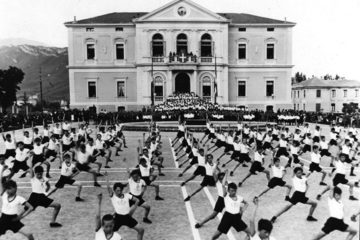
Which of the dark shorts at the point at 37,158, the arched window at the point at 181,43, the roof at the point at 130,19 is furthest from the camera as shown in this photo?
the roof at the point at 130,19

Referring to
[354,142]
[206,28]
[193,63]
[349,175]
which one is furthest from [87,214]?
[206,28]

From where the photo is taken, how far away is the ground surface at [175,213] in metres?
9.46

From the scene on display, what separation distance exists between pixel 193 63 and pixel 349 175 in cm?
3797

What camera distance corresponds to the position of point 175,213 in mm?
11219

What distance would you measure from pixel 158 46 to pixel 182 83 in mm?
5689

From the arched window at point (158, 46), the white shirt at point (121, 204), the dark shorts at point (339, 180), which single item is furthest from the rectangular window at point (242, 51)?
the white shirt at point (121, 204)

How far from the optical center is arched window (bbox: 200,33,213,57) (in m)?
55.3

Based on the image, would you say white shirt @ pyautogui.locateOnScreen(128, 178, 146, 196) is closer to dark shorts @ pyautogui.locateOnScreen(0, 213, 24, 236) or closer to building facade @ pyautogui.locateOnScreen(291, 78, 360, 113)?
dark shorts @ pyautogui.locateOnScreen(0, 213, 24, 236)

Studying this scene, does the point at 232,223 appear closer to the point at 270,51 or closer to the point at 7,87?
the point at 270,51

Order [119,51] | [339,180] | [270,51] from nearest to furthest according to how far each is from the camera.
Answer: [339,180]
[119,51]
[270,51]

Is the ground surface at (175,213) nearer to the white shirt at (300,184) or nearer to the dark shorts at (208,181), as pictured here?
the dark shorts at (208,181)

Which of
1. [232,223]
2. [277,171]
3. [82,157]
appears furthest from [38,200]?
[277,171]

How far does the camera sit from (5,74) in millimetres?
55750

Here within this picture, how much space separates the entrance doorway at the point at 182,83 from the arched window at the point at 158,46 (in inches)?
142
